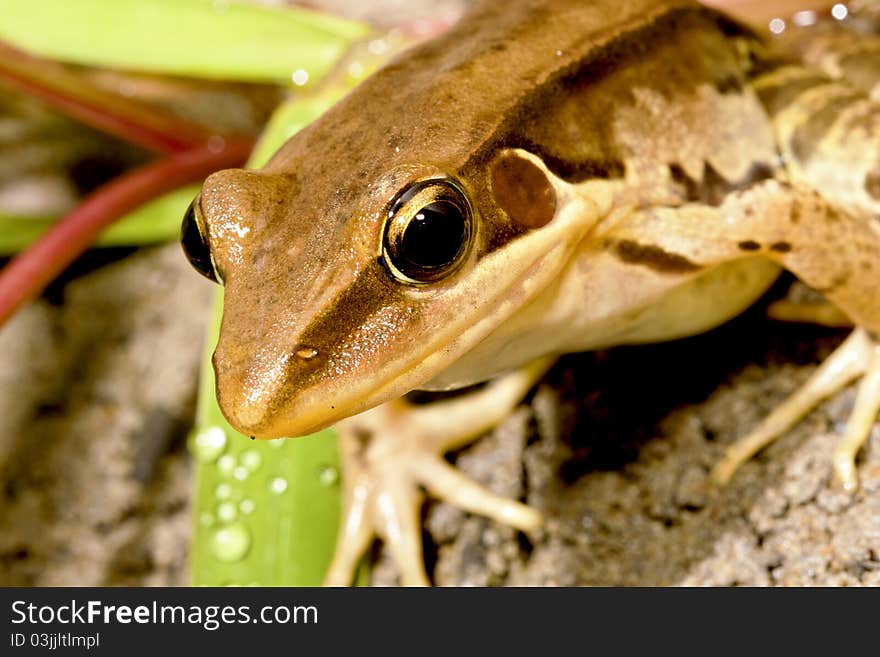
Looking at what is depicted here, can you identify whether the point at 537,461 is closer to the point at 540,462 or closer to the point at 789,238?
the point at 540,462

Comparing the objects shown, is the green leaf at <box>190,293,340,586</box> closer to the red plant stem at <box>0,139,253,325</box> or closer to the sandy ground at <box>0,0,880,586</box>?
the sandy ground at <box>0,0,880,586</box>

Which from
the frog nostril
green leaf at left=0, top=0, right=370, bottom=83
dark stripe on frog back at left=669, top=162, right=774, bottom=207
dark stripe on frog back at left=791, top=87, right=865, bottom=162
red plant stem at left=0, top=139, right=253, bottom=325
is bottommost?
the frog nostril

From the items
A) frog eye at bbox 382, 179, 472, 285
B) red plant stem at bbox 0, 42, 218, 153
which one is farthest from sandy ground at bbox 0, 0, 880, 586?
frog eye at bbox 382, 179, 472, 285

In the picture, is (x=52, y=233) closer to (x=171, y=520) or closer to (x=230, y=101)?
(x=171, y=520)

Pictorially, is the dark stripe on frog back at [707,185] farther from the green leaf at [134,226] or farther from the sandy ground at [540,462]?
the green leaf at [134,226]

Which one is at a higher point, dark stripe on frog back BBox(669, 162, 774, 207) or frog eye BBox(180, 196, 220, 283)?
dark stripe on frog back BBox(669, 162, 774, 207)

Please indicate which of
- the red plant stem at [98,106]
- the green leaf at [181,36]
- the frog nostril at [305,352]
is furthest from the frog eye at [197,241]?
the red plant stem at [98,106]

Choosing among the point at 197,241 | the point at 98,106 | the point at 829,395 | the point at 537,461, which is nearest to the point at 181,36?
the point at 98,106
